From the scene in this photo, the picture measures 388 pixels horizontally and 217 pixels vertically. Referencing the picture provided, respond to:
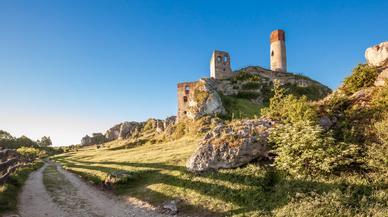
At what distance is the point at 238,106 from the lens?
53.8m

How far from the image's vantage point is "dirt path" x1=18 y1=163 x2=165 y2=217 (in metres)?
14.9

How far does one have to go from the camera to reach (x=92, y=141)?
128750 mm

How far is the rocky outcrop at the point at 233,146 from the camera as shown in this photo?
17688mm

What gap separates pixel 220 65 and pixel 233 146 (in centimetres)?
5113

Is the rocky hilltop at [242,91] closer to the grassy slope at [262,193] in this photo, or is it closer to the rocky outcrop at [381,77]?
the rocky outcrop at [381,77]

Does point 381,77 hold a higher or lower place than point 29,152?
higher

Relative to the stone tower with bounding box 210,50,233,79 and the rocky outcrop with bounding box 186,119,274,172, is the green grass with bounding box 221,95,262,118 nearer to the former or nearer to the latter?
the stone tower with bounding box 210,50,233,79

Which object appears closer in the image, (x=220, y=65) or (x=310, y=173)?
(x=310, y=173)

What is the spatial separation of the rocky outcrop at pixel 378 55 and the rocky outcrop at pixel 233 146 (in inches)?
498

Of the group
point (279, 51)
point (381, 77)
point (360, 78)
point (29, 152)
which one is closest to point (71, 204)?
point (360, 78)

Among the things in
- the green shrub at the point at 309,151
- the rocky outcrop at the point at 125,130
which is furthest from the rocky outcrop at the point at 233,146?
the rocky outcrop at the point at 125,130

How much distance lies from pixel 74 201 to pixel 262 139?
48.2ft

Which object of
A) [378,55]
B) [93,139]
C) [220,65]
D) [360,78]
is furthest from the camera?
[93,139]

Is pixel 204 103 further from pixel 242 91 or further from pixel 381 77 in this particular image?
pixel 381 77
